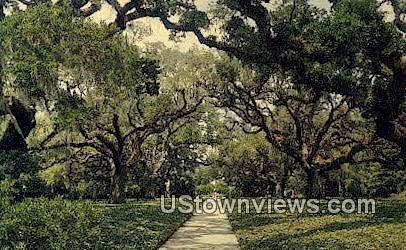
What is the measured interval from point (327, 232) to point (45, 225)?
27.1 feet

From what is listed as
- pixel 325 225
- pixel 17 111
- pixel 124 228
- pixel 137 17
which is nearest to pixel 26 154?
pixel 17 111

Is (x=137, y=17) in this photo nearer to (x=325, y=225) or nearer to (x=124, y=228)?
(x=124, y=228)

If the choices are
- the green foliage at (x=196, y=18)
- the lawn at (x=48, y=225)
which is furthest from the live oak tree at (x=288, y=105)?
the lawn at (x=48, y=225)

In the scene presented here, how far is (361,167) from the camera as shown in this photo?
4069 cm

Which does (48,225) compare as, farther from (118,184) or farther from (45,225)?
(118,184)

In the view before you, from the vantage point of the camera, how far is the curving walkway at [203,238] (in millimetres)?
14516

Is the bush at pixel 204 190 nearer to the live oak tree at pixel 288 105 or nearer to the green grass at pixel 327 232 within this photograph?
the live oak tree at pixel 288 105

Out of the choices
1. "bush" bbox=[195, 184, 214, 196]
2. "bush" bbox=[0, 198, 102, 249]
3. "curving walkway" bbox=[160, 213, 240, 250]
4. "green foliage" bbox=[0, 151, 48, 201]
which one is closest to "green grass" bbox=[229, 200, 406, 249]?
"curving walkway" bbox=[160, 213, 240, 250]

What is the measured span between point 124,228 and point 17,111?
4.51m

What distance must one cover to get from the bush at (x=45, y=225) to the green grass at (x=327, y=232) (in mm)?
5434

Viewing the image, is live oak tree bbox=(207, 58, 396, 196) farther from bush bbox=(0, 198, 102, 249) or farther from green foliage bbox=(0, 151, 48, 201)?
bush bbox=(0, 198, 102, 249)

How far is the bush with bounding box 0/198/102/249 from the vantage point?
25.6 feet

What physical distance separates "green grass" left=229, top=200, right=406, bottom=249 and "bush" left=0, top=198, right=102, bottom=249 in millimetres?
5434

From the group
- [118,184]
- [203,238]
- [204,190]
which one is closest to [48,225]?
[203,238]
